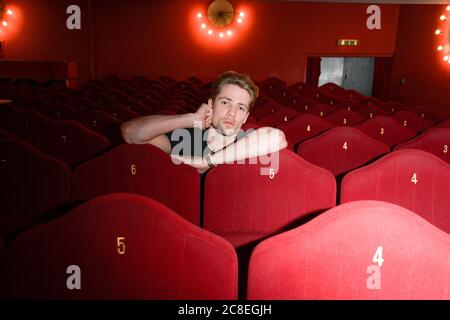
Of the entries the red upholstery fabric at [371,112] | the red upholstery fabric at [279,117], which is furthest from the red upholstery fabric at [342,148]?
the red upholstery fabric at [371,112]

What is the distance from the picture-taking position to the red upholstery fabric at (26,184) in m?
1.97

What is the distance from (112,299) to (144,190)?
0.93 metres

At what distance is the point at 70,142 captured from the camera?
2.51 m

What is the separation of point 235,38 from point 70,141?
8.43 m

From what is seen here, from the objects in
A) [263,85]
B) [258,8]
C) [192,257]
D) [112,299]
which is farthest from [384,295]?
[258,8]

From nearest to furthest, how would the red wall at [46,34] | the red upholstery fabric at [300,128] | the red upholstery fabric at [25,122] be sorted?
the red upholstery fabric at [25,122] < the red upholstery fabric at [300,128] < the red wall at [46,34]

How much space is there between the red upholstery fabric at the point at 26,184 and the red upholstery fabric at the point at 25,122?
111cm

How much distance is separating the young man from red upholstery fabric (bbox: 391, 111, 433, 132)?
249cm

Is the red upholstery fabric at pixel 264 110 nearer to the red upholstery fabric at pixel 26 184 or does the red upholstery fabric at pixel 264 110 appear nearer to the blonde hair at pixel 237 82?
the blonde hair at pixel 237 82

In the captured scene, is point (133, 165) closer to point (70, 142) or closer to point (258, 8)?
point (70, 142)

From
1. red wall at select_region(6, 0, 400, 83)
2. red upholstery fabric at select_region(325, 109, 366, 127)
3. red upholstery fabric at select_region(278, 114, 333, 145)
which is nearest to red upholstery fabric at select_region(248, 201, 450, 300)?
red upholstery fabric at select_region(278, 114, 333, 145)

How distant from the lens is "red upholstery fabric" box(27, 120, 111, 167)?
2490 mm

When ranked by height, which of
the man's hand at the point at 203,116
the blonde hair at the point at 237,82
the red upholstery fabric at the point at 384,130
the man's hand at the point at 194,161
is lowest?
the man's hand at the point at 194,161

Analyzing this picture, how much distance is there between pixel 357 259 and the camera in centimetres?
110
